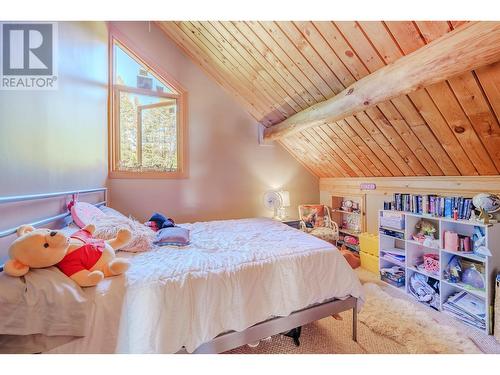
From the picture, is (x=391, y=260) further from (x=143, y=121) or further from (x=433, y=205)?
(x=143, y=121)

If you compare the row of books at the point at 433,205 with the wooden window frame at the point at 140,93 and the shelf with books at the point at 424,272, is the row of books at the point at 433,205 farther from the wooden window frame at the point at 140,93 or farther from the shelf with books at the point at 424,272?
the wooden window frame at the point at 140,93

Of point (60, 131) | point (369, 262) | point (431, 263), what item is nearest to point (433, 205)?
point (431, 263)

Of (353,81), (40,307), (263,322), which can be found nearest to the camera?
(40,307)

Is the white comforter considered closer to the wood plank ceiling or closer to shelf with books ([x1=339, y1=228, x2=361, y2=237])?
the wood plank ceiling

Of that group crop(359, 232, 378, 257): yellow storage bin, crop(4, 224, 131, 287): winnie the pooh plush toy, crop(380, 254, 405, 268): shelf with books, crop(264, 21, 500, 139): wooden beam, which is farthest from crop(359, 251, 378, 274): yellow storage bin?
crop(4, 224, 131, 287): winnie the pooh plush toy

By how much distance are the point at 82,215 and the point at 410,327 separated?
2897 millimetres

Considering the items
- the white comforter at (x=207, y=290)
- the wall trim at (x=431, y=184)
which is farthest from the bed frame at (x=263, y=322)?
the wall trim at (x=431, y=184)

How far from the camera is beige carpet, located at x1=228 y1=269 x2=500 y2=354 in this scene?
5.90ft

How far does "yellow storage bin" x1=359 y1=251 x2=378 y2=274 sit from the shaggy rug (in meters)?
0.90

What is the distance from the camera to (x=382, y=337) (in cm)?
195

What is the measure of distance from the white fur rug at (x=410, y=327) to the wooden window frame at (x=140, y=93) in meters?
3.00
